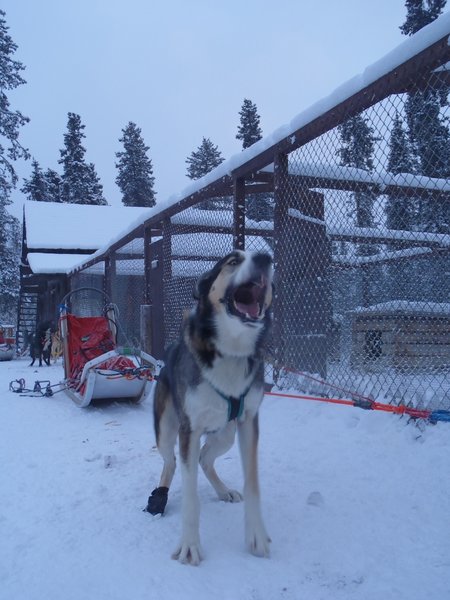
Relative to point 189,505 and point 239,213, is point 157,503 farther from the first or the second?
point 239,213

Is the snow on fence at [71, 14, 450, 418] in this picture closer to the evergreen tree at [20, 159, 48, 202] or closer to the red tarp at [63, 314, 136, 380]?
the red tarp at [63, 314, 136, 380]

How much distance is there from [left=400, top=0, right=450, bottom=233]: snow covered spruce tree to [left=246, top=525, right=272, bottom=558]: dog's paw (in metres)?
2.80

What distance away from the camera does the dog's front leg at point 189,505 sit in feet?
7.54

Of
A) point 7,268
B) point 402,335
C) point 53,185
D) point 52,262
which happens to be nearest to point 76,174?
point 53,185

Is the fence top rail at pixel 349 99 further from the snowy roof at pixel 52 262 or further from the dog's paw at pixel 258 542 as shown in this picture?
the snowy roof at pixel 52 262

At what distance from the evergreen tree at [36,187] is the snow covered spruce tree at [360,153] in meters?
39.8

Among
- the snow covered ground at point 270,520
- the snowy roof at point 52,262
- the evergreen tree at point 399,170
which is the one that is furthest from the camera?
the snowy roof at point 52,262

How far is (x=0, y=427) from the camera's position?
17.2 ft

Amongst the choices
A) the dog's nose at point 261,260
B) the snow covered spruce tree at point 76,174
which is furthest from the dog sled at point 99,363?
the snow covered spruce tree at point 76,174

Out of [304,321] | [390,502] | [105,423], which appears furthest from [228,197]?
[390,502]

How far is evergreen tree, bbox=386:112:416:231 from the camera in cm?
383

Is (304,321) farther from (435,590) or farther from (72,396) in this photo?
(72,396)

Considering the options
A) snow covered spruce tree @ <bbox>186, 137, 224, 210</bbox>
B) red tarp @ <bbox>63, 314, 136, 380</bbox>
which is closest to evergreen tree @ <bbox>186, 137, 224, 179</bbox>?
snow covered spruce tree @ <bbox>186, 137, 224, 210</bbox>

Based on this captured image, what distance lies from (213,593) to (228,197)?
4937mm
